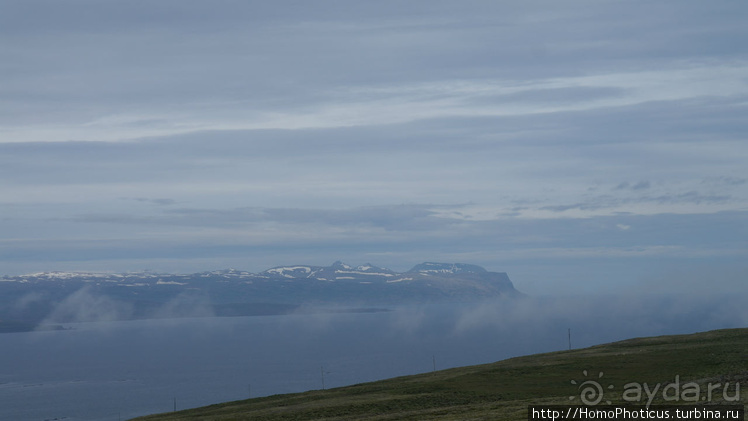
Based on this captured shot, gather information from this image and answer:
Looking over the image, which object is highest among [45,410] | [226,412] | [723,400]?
[723,400]

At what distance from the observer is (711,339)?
88375 mm

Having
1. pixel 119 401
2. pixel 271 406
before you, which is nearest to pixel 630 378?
pixel 271 406

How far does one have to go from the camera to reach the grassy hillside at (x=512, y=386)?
48562 mm

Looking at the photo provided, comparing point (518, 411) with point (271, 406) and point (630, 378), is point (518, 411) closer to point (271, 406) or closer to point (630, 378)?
point (630, 378)

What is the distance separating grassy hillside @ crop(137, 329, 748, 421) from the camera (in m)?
48.6

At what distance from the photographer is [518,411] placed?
41906 mm

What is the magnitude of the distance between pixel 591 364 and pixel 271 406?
3277 cm

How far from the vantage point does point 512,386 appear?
216 ft

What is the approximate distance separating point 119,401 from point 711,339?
464 ft

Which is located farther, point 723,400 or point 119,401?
point 119,401

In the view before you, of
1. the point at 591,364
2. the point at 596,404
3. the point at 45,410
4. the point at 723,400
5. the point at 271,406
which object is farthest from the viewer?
the point at 45,410

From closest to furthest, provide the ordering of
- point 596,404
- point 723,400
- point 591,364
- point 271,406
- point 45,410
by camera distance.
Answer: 1. point 723,400
2. point 596,404
3. point 271,406
4. point 591,364
5. point 45,410

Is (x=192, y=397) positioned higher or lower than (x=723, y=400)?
lower

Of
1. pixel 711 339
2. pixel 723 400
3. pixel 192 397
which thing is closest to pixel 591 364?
pixel 711 339
